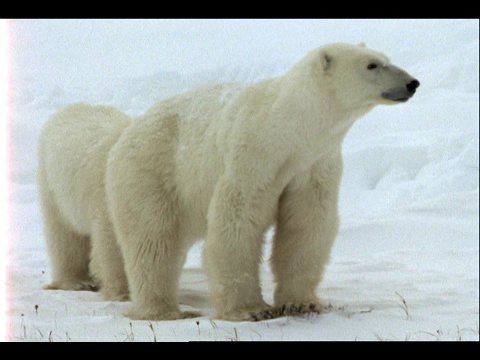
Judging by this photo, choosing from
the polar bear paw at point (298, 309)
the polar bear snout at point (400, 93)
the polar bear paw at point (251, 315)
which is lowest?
the polar bear paw at point (298, 309)

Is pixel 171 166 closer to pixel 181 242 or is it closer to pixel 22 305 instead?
pixel 181 242

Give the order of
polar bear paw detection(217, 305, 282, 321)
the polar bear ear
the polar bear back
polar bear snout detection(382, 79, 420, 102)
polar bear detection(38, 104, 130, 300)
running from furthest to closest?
the polar bear back, polar bear detection(38, 104, 130, 300), polar bear paw detection(217, 305, 282, 321), the polar bear ear, polar bear snout detection(382, 79, 420, 102)

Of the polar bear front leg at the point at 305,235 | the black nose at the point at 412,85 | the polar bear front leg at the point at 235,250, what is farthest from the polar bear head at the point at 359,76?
the polar bear front leg at the point at 235,250

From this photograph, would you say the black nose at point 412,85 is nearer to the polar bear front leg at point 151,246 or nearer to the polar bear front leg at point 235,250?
the polar bear front leg at point 235,250

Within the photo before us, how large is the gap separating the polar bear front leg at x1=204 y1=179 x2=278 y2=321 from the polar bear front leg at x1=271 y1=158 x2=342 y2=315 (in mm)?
235

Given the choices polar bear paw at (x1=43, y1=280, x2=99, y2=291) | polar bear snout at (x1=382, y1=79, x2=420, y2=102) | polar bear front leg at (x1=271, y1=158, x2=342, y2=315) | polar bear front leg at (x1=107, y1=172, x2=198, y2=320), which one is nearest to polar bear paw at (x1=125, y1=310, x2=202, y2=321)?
polar bear front leg at (x1=107, y1=172, x2=198, y2=320)

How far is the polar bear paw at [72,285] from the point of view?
6.19 metres

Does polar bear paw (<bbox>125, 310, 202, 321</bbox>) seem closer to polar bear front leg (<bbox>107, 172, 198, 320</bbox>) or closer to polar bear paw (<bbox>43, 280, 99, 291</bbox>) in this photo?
polar bear front leg (<bbox>107, 172, 198, 320</bbox>)

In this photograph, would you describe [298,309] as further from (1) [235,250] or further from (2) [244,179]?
(2) [244,179]

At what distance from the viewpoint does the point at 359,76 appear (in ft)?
13.8

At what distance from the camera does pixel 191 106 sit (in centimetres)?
501

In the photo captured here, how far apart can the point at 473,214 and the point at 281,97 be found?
5.28m

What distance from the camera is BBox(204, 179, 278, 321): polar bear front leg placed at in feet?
14.4

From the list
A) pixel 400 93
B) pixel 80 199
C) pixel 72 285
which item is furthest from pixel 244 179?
pixel 72 285
